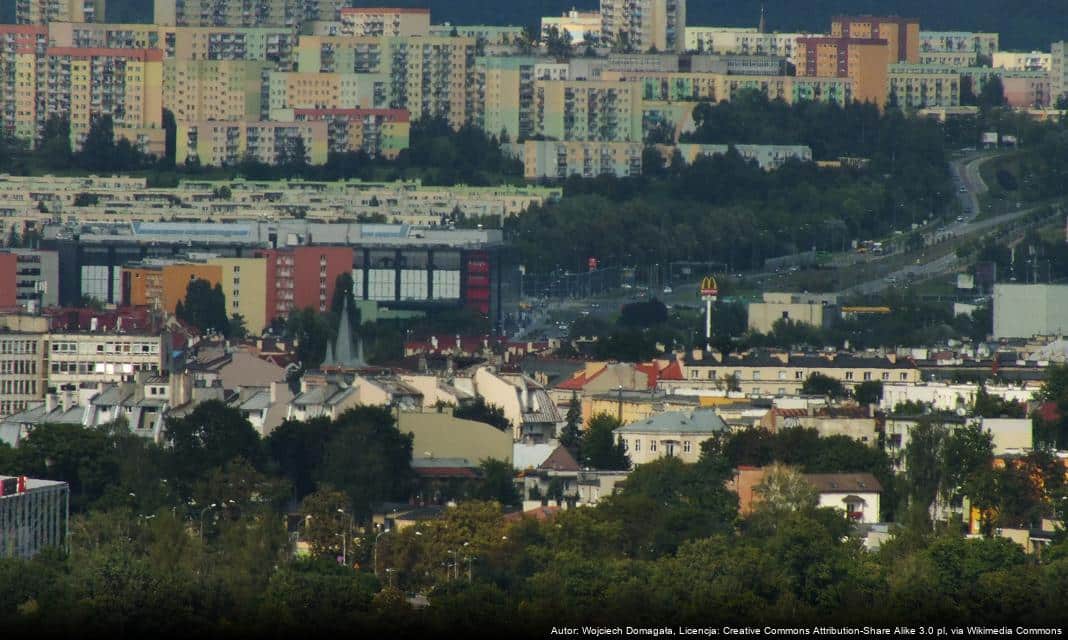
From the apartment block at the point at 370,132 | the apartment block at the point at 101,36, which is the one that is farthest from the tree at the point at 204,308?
the apartment block at the point at 101,36

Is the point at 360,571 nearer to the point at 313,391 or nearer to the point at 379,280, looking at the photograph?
the point at 313,391

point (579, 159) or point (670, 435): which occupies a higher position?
point (579, 159)

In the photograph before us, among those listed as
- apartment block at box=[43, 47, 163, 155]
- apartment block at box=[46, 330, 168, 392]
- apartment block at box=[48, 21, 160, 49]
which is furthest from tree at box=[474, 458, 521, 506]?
apartment block at box=[48, 21, 160, 49]

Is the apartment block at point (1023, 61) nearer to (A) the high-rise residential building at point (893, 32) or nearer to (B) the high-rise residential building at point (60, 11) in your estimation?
(A) the high-rise residential building at point (893, 32)

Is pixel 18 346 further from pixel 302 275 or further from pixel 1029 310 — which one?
pixel 302 275

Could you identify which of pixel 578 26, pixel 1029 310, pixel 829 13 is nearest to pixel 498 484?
pixel 1029 310

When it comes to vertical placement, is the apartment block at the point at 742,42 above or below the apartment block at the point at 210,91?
above
